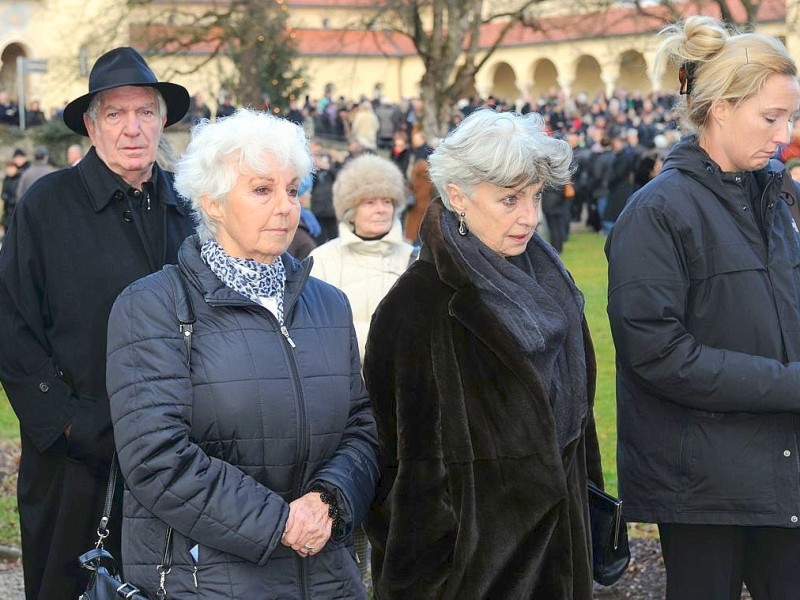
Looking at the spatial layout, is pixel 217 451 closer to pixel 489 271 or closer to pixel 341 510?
pixel 341 510

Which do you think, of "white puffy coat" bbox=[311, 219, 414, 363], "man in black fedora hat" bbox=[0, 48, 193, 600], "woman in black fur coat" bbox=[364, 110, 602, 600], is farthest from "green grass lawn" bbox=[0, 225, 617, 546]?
"woman in black fur coat" bbox=[364, 110, 602, 600]

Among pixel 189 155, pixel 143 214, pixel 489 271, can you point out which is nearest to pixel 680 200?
pixel 489 271

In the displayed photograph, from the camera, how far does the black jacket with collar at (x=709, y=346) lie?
11.8 feet

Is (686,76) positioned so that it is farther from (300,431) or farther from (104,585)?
(104,585)

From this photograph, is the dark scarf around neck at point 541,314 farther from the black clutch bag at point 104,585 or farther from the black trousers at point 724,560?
the black clutch bag at point 104,585

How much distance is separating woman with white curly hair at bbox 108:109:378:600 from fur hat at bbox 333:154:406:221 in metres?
2.66

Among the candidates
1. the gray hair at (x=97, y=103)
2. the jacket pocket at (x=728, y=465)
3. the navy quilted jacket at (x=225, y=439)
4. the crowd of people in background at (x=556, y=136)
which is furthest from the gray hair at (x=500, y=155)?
the gray hair at (x=97, y=103)

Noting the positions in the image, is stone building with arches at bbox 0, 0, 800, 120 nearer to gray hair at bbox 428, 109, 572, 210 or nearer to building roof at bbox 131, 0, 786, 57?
building roof at bbox 131, 0, 786, 57

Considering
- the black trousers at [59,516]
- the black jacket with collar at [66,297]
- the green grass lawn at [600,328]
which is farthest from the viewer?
the green grass lawn at [600,328]

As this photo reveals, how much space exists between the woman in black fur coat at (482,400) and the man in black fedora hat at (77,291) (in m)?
1.07

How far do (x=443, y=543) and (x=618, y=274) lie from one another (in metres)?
1.01

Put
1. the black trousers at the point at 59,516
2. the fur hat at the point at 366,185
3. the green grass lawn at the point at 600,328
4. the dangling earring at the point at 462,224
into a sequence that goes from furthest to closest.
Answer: the green grass lawn at the point at 600,328 → the fur hat at the point at 366,185 → the black trousers at the point at 59,516 → the dangling earring at the point at 462,224

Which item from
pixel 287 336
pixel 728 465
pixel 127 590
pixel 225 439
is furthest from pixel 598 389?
pixel 127 590

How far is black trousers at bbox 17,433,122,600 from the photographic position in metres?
4.10
